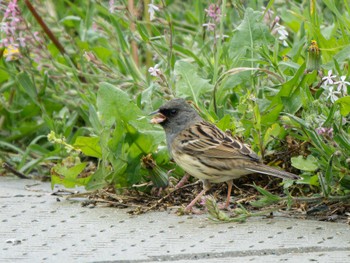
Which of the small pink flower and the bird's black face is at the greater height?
the small pink flower

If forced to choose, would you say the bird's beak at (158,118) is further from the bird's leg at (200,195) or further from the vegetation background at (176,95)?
the bird's leg at (200,195)

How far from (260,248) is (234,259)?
21 cm

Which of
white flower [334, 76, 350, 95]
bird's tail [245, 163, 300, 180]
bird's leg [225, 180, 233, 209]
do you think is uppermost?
white flower [334, 76, 350, 95]

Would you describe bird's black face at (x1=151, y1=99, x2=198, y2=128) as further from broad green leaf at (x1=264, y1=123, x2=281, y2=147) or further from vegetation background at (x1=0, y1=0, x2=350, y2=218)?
broad green leaf at (x1=264, y1=123, x2=281, y2=147)

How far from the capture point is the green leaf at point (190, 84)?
584cm

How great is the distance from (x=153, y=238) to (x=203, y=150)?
1.03 m

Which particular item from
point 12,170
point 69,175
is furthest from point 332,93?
point 12,170

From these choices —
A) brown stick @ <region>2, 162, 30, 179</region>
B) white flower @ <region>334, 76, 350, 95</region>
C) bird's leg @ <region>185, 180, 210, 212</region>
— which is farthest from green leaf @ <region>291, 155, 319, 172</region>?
brown stick @ <region>2, 162, 30, 179</region>

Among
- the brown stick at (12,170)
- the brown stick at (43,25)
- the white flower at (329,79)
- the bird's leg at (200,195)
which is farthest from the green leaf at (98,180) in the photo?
the brown stick at (43,25)

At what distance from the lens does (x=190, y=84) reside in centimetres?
586

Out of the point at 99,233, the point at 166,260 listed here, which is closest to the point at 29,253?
the point at 99,233

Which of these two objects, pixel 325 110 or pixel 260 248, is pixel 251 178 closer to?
pixel 325 110

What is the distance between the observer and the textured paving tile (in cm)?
419

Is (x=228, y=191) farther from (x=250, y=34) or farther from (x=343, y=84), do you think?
(x=250, y=34)
